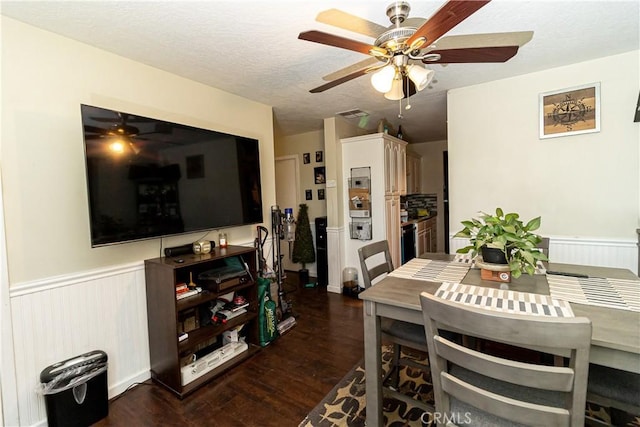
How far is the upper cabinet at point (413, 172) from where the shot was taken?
16.8 ft

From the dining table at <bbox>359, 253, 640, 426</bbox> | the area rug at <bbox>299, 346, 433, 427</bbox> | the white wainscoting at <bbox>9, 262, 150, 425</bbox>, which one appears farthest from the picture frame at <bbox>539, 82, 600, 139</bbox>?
the white wainscoting at <bbox>9, 262, 150, 425</bbox>

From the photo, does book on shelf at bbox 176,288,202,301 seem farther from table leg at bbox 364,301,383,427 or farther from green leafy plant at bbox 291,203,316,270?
green leafy plant at bbox 291,203,316,270

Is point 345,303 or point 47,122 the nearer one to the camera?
point 47,122

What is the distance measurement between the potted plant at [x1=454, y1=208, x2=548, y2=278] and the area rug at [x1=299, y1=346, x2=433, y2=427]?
31.7 inches

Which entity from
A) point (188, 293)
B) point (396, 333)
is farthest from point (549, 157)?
point (188, 293)

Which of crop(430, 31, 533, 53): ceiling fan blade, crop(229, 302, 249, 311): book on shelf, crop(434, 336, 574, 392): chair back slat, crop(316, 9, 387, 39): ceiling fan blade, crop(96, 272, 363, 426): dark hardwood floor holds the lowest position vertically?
crop(96, 272, 363, 426): dark hardwood floor

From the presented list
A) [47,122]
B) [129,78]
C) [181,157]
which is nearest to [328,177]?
[181,157]

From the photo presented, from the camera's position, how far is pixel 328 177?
12.8 ft

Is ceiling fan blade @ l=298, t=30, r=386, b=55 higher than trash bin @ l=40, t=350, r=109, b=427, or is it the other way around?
ceiling fan blade @ l=298, t=30, r=386, b=55

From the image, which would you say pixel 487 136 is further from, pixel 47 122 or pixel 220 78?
pixel 47 122

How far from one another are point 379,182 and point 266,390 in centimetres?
264

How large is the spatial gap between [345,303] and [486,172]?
2.16 m

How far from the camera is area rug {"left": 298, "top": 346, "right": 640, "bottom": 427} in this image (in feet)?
5.16

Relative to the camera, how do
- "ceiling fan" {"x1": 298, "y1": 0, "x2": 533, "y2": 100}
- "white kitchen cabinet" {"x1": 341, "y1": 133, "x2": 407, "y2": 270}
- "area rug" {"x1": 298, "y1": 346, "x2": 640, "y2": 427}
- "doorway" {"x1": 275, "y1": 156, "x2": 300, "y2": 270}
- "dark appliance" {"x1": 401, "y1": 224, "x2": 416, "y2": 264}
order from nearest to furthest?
"ceiling fan" {"x1": 298, "y1": 0, "x2": 533, "y2": 100} < "area rug" {"x1": 298, "y1": 346, "x2": 640, "y2": 427} < "white kitchen cabinet" {"x1": 341, "y1": 133, "x2": 407, "y2": 270} < "dark appliance" {"x1": 401, "y1": 224, "x2": 416, "y2": 264} < "doorway" {"x1": 275, "y1": 156, "x2": 300, "y2": 270}
